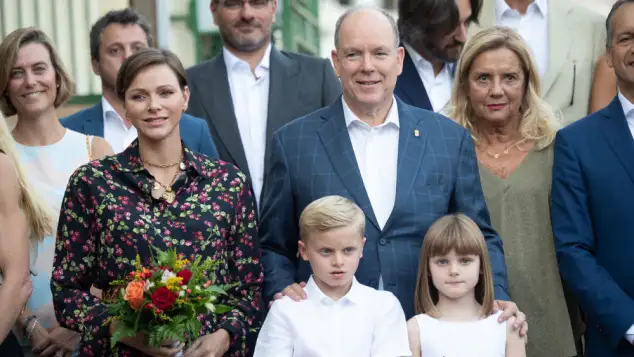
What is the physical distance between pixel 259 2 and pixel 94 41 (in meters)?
1.01

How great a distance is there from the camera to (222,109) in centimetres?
706

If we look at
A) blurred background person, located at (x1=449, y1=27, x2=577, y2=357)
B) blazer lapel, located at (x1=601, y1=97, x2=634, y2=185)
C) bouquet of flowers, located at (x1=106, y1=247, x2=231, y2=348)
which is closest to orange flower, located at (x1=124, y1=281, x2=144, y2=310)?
bouquet of flowers, located at (x1=106, y1=247, x2=231, y2=348)

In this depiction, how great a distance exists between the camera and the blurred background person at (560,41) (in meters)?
7.18

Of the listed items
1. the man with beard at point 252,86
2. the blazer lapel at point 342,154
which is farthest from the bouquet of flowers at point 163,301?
the man with beard at point 252,86

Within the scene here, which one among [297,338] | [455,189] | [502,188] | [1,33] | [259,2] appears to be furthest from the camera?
[1,33]

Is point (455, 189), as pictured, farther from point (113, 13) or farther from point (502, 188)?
point (113, 13)

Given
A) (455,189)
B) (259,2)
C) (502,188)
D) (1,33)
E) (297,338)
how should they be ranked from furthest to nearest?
(1,33)
(259,2)
(502,188)
(455,189)
(297,338)

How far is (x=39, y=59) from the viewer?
6.56m

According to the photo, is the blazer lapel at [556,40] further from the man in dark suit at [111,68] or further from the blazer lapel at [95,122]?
the blazer lapel at [95,122]

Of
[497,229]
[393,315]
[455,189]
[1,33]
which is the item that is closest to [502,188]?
[497,229]

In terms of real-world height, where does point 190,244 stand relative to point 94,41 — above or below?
below

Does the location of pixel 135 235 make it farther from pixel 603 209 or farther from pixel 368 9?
pixel 603 209

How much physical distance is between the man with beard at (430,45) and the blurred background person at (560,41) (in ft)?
0.80

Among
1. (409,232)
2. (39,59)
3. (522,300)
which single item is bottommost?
(522,300)
